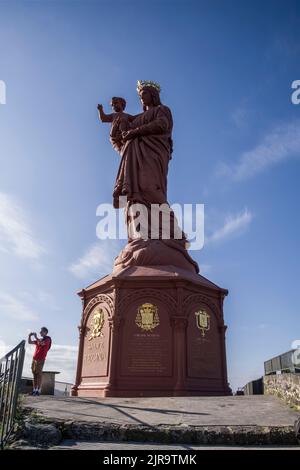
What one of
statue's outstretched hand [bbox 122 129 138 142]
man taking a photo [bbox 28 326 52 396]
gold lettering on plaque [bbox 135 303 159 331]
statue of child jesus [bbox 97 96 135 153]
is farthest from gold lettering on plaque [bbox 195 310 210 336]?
statue of child jesus [bbox 97 96 135 153]

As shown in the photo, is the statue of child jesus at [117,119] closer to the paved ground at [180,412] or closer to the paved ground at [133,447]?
the paved ground at [180,412]

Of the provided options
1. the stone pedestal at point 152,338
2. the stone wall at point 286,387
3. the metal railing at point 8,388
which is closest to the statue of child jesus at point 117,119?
the stone pedestal at point 152,338

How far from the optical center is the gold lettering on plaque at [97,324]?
1252 centimetres

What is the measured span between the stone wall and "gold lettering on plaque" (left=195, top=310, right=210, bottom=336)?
2667 millimetres

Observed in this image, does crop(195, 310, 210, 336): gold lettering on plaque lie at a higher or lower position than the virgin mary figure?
lower

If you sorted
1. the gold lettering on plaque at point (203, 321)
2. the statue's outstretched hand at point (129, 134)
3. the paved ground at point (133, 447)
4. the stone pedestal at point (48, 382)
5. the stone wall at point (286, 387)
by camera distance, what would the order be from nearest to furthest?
1. the paved ground at point (133, 447)
2. the stone wall at point (286, 387)
3. the gold lettering on plaque at point (203, 321)
4. the stone pedestal at point (48, 382)
5. the statue's outstretched hand at point (129, 134)

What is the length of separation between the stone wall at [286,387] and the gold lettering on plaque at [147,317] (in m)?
3.62

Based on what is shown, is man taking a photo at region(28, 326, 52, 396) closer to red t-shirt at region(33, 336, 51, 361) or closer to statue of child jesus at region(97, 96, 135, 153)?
red t-shirt at region(33, 336, 51, 361)

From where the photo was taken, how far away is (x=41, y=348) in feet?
39.0

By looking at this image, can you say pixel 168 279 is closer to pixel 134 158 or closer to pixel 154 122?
pixel 134 158

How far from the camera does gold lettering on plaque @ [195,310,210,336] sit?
12383 mm

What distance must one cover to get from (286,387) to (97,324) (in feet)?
20.9

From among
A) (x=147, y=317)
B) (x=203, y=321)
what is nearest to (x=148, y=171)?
(x=147, y=317)
